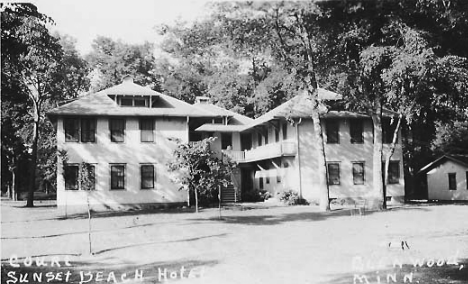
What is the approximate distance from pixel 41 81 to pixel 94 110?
8222mm

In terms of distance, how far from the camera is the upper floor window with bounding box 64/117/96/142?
2747cm

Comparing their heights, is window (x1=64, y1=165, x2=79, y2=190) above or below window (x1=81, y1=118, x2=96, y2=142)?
below

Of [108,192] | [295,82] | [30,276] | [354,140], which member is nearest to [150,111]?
[108,192]

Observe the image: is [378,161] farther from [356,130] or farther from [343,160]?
[356,130]

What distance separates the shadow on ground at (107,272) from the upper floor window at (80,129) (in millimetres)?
17090

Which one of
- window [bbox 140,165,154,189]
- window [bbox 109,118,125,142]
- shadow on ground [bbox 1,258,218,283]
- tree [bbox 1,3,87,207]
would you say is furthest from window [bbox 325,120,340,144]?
shadow on ground [bbox 1,258,218,283]

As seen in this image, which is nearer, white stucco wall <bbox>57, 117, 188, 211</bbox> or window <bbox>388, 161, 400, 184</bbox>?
white stucco wall <bbox>57, 117, 188, 211</bbox>

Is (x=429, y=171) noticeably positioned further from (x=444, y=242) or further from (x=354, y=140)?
(x=444, y=242)

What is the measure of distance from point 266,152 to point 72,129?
1274 cm

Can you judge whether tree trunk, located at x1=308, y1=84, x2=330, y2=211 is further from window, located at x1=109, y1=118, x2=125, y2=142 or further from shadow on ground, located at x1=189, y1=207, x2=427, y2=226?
window, located at x1=109, y1=118, x2=125, y2=142

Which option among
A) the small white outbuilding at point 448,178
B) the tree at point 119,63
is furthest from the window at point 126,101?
the small white outbuilding at point 448,178

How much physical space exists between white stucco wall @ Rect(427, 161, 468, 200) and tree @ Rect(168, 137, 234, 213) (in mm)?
19923

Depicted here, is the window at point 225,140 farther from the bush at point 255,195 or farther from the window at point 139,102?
the window at point 139,102

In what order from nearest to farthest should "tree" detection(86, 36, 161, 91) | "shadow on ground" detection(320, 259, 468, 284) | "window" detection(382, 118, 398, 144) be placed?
"shadow on ground" detection(320, 259, 468, 284) → "tree" detection(86, 36, 161, 91) → "window" detection(382, 118, 398, 144)
